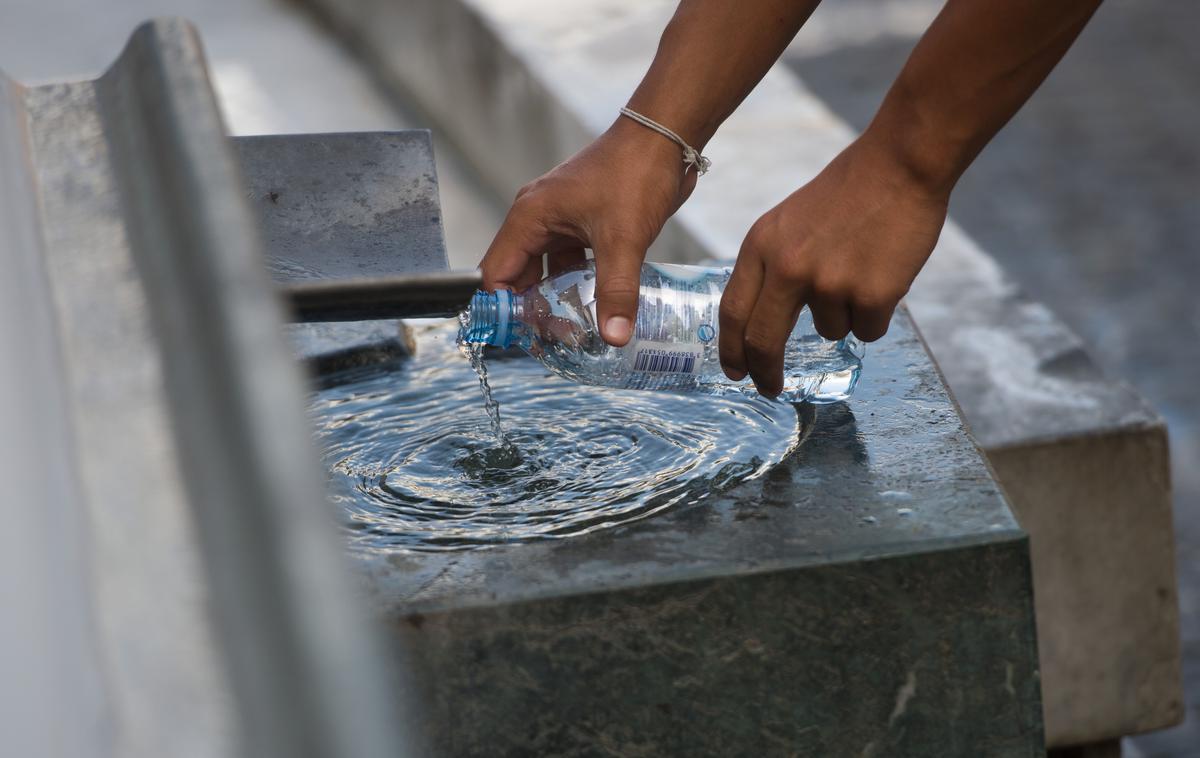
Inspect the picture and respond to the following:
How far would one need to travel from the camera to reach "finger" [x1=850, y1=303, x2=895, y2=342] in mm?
1301

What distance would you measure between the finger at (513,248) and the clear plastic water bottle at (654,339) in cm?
2

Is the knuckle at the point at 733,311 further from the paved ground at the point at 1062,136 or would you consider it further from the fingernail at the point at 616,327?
the paved ground at the point at 1062,136

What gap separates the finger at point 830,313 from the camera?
1.30 m

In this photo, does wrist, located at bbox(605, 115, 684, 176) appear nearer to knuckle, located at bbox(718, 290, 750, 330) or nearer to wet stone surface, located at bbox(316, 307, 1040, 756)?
knuckle, located at bbox(718, 290, 750, 330)

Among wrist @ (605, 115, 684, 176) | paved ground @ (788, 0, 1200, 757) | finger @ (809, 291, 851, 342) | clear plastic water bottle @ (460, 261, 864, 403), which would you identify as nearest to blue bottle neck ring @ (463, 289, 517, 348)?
clear plastic water bottle @ (460, 261, 864, 403)

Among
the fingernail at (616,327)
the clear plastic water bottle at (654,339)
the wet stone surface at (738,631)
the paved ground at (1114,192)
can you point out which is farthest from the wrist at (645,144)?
the paved ground at (1114,192)

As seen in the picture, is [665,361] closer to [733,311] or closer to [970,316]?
[733,311]

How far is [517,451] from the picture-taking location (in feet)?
4.57

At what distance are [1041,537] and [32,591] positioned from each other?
1733mm

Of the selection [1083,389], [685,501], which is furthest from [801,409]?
[1083,389]

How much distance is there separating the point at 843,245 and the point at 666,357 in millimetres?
204

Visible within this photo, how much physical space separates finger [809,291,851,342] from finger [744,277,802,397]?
0.02 meters

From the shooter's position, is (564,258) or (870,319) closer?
(870,319)

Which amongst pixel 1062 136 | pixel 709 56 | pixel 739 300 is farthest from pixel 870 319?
pixel 1062 136
